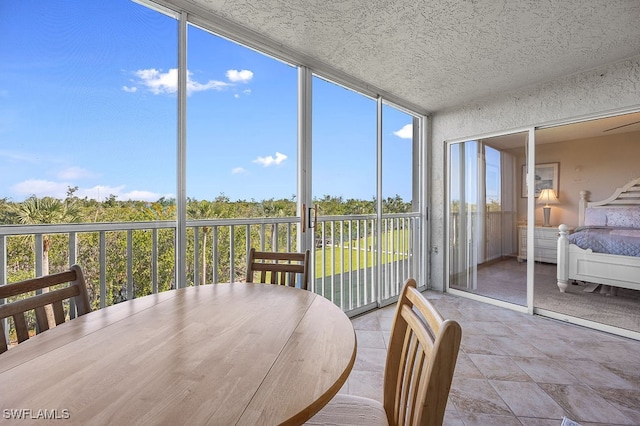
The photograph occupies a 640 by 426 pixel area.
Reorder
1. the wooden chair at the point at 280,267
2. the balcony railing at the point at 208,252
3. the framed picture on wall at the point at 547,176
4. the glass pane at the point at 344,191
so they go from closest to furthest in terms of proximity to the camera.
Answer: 1. the balcony railing at the point at 208,252
2. the wooden chair at the point at 280,267
3. the glass pane at the point at 344,191
4. the framed picture on wall at the point at 547,176

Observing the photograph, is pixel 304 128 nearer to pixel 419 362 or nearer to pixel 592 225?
pixel 419 362

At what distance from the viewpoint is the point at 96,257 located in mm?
1772

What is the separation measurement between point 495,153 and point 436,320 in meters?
3.48

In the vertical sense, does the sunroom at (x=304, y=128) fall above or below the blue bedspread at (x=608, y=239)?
above

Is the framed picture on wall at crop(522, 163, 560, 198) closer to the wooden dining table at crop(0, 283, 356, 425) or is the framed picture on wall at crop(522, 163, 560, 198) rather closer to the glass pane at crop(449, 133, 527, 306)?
the glass pane at crop(449, 133, 527, 306)

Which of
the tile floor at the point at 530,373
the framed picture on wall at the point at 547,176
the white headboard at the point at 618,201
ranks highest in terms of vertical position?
the framed picture on wall at the point at 547,176

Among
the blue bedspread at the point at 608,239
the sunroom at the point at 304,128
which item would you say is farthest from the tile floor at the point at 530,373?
the blue bedspread at the point at 608,239

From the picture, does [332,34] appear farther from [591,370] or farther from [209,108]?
[591,370]

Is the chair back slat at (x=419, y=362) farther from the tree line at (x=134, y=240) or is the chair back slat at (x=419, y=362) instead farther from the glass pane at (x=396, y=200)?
the glass pane at (x=396, y=200)

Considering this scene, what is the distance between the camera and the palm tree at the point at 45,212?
4.81ft

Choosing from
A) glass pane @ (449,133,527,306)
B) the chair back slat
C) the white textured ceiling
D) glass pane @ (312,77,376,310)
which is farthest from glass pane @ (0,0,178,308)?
glass pane @ (449,133,527,306)

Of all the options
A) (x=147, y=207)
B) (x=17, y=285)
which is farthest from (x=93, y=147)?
(x=17, y=285)

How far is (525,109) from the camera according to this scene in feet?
10.4

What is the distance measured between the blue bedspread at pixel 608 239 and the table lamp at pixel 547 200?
28 cm
